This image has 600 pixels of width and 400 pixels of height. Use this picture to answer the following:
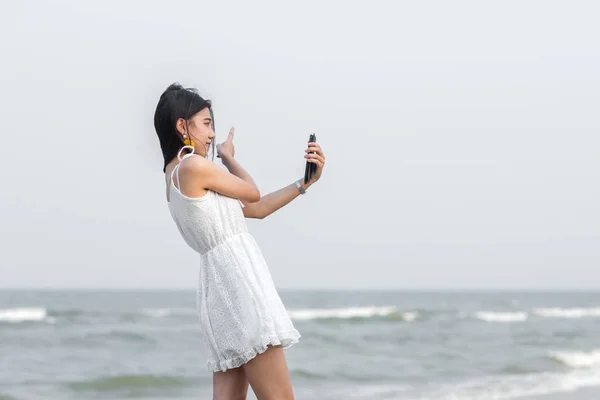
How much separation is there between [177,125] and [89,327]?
1657 centimetres

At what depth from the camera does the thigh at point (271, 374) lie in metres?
2.58

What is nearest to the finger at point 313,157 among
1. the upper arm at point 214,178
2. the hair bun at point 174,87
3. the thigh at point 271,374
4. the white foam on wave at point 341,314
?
the upper arm at point 214,178

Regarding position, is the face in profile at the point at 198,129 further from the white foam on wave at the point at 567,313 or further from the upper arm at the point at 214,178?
the white foam on wave at the point at 567,313

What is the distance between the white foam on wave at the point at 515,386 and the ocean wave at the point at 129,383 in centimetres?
302

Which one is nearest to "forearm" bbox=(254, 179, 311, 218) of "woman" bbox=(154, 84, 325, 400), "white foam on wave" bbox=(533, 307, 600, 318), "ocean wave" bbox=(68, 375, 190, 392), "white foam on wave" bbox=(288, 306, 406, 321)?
"woman" bbox=(154, 84, 325, 400)

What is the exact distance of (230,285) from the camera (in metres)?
2.62

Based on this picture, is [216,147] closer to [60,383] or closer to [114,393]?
[114,393]

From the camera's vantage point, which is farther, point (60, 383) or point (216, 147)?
point (60, 383)

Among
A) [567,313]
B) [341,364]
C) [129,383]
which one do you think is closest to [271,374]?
[129,383]

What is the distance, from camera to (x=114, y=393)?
888cm

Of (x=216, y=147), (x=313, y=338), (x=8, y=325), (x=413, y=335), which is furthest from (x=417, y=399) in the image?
(x=8, y=325)

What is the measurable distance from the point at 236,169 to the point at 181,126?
0.27m

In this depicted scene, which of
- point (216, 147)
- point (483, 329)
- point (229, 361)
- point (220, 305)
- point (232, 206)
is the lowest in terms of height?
point (483, 329)

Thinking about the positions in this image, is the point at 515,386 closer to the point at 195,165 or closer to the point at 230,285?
the point at 230,285
